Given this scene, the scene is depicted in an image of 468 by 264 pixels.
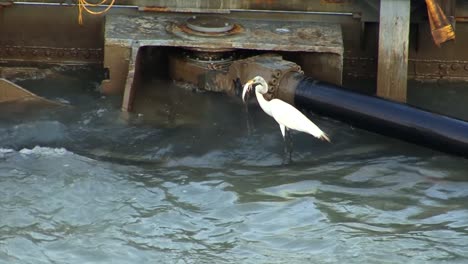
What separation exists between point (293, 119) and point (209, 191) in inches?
47.1

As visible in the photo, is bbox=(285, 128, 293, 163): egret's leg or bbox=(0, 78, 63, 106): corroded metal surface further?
bbox=(0, 78, 63, 106): corroded metal surface

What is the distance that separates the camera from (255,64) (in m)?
10.5

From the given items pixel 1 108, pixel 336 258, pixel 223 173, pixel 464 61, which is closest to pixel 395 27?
pixel 464 61

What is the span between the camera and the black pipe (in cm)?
916

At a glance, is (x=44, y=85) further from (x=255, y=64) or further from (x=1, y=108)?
(x=255, y=64)

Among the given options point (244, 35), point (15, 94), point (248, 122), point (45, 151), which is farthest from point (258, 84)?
point (15, 94)

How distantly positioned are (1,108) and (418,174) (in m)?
4.66

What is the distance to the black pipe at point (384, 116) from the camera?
9156 millimetres

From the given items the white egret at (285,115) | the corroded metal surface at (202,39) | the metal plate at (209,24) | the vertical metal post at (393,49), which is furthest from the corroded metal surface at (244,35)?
the white egret at (285,115)

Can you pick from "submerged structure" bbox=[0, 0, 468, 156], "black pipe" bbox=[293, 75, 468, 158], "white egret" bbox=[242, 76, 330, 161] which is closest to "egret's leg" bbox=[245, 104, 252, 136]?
"submerged structure" bbox=[0, 0, 468, 156]

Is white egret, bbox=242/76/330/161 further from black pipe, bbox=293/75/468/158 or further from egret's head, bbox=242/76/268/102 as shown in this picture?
black pipe, bbox=293/75/468/158

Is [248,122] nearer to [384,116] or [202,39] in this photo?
[202,39]

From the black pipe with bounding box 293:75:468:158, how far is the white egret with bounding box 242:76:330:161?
293 mm

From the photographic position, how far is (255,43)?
422 inches
